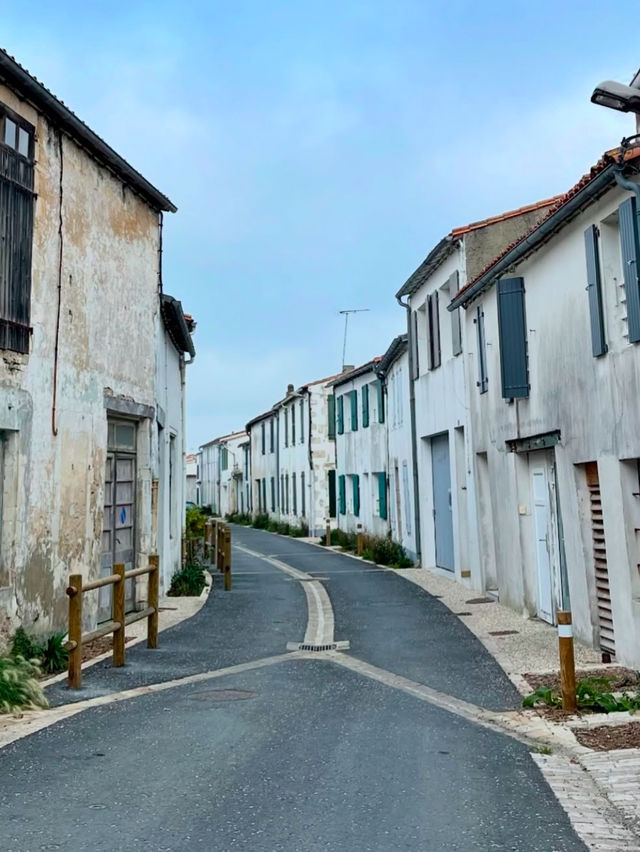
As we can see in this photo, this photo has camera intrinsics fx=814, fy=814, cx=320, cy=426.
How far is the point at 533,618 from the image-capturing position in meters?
11.5

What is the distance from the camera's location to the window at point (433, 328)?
1691 centimetres

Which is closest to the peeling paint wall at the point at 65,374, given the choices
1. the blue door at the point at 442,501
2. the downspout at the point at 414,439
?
the blue door at the point at 442,501

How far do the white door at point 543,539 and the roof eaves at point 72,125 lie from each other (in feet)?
23.1

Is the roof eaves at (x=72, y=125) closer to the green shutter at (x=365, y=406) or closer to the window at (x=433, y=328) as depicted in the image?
the window at (x=433, y=328)

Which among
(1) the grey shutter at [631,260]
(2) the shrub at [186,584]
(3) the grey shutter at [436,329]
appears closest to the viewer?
→ (1) the grey shutter at [631,260]

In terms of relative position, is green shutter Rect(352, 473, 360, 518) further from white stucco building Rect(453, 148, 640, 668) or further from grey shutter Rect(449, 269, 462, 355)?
white stucco building Rect(453, 148, 640, 668)

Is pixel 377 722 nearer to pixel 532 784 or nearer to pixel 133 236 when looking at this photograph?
pixel 532 784

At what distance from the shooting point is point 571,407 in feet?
30.9

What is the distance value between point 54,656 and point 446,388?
9.92 metres

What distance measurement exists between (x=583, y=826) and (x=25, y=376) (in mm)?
7106

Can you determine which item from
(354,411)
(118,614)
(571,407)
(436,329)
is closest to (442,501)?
(436,329)

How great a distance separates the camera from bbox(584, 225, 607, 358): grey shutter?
8.39 m

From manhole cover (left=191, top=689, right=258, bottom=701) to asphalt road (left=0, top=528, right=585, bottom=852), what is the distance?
0.03m

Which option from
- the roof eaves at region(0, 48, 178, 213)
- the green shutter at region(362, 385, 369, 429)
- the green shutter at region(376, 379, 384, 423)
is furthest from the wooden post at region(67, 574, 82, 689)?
the green shutter at region(362, 385, 369, 429)
